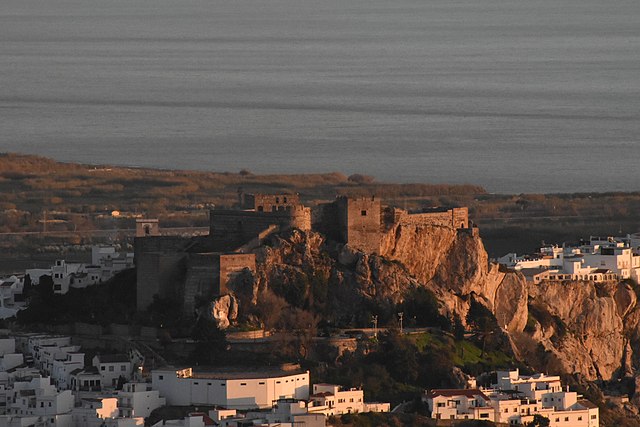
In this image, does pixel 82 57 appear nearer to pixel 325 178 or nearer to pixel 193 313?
pixel 325 178

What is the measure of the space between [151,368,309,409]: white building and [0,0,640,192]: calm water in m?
50.9

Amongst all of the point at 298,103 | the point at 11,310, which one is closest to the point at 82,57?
the point at 298,103

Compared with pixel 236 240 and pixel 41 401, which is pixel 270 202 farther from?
pixel 41 401

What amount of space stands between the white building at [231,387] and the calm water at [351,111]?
50866mm

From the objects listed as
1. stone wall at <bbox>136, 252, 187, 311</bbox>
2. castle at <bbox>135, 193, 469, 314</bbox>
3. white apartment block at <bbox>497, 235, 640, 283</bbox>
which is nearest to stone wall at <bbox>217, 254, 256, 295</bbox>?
castle at <bbox>135, 193, 469, 314</bbox>

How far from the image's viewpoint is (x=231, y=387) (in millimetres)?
60719

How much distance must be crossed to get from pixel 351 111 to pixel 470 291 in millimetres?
74923

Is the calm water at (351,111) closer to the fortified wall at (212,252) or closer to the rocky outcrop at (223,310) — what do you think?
the fortified wall at (212,252)

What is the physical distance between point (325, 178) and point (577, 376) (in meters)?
43.5

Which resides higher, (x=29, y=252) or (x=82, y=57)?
(x=82, y=57)

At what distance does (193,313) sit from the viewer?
64312mm

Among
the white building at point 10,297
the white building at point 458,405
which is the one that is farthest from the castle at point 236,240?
the white building at point 458,405

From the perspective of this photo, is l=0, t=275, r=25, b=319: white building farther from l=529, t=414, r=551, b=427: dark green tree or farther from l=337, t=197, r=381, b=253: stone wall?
l=529, t=414, r=551, b=427: dark green tree

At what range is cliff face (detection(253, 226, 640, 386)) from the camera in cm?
6588
